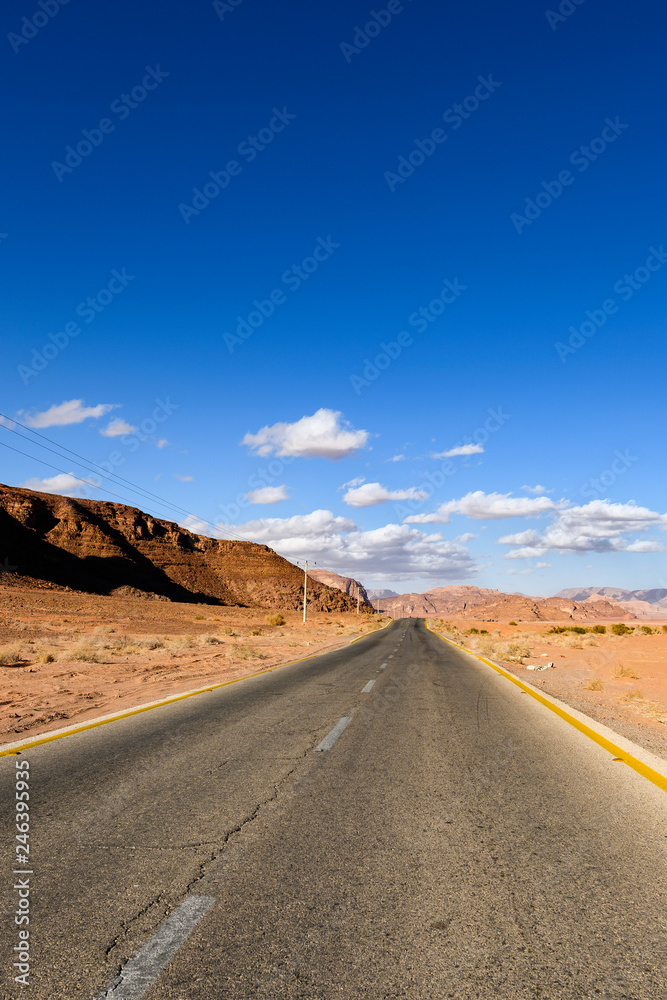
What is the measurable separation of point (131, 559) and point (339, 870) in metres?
97.2

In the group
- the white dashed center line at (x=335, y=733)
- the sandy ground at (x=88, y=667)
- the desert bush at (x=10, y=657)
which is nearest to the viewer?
the white dashed center line at (x=335, y=733)

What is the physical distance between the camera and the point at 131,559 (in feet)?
311

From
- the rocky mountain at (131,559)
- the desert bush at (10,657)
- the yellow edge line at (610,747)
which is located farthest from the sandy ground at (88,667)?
the rocky mountain at (131,559)

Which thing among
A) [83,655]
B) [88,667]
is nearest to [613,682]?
[88,667]

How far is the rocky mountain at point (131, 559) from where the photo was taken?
7762 centimetres

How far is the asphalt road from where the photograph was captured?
2.69 meters

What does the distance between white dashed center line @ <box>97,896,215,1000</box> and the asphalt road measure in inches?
0.4

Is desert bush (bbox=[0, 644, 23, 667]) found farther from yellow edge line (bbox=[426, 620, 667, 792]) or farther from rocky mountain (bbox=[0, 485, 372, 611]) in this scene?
rocky mountain (bbox=[0, 485, 372, 611])

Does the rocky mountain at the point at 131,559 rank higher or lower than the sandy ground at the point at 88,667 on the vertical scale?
higher

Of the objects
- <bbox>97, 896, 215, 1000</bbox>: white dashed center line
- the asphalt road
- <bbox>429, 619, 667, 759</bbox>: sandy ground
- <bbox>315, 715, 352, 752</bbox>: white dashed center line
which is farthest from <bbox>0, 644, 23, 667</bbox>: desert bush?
<bbox>97, 896, 215, 1000</bbox>: white dashed center line

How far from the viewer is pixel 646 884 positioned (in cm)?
368

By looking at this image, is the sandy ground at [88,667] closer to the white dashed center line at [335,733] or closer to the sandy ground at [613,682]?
the white dashed center line at [335,733]

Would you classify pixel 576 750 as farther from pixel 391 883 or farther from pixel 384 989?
pixel 384 989

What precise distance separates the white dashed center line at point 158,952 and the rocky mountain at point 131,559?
220 feet
